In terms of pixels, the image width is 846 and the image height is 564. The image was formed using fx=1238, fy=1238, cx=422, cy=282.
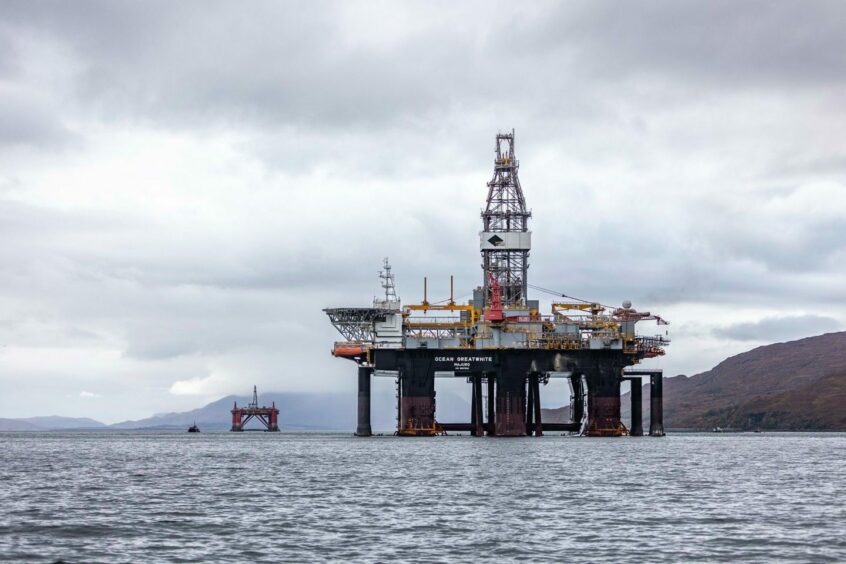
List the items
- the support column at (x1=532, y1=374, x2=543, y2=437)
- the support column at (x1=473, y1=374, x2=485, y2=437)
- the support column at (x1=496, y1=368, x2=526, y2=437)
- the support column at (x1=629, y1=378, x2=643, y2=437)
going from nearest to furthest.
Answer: the support column at (x1=496, y1=368, x2=526, y2=437)
the support column at (x1=473, y1=374, x2=485, y2=437)
the support column at (x1=532, y1=374, x2=543, y2=437)
the support column at (x1=629, y1=378, x2=643, y2=437)

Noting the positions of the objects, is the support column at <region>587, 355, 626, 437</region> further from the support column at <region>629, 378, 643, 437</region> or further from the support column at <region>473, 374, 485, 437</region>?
the support column at <region>473, 374, 485, 437</region>

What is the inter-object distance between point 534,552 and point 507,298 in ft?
326

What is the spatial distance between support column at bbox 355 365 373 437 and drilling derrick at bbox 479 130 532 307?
16427mm

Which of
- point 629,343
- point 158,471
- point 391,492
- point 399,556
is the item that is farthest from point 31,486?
point 629,343

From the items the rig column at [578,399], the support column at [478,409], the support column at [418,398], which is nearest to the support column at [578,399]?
the rig column at [578,399]

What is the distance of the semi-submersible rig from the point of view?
415 ft

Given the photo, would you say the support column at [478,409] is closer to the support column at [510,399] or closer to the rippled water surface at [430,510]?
the support column at [510,399]

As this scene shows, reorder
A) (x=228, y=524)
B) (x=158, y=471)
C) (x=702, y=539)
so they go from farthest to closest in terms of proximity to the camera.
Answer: (x=158, y=471) → (x=228, y=524) → (x=702, y=539)

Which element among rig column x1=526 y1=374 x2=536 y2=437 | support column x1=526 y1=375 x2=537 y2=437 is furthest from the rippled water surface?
support column x1=526 y1=375 x2=537 y2=437

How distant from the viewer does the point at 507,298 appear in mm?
138875

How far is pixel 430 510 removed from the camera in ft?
171

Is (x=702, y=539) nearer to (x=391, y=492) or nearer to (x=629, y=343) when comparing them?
(x=391, y=492)

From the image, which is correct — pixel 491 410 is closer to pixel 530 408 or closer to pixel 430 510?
pixel 530 408

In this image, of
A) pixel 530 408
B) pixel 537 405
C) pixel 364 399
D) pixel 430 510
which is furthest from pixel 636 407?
pixel 430 510
